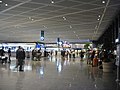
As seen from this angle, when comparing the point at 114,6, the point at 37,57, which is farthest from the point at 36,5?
the point at 37,57

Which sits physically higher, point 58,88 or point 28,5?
point 28,5

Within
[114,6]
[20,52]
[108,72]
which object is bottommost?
[108,72]

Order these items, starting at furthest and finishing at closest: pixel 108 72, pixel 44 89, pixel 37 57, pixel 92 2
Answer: pixel 37 57 < pixel 108 72 < pixel 92 2 < pixel 44 89

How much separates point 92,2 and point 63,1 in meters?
1.81

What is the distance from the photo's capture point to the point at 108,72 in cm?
1881

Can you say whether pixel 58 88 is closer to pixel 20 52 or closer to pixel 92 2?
pixel 92 2

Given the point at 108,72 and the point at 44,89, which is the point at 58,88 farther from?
the point at 108,72

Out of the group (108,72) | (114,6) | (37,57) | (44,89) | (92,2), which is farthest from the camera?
(37,57)

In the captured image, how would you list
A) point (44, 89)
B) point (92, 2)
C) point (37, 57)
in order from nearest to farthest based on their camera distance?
point (44, 89) < point (92, 2) < point (37, 57)

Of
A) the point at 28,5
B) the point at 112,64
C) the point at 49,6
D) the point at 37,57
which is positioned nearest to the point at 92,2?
the point at 49,6

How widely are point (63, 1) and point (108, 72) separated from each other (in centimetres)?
675

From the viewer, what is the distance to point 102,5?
53.8ft

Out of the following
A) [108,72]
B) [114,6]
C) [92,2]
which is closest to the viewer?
[92,2]

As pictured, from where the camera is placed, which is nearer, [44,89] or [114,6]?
[44,89]
